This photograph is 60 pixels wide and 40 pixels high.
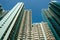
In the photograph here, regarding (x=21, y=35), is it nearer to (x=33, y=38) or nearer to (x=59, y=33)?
(x=33, y=38)

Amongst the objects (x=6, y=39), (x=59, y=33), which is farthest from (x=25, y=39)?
(x=6, y=39)

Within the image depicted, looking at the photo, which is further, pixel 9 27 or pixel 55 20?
pixel 55 20

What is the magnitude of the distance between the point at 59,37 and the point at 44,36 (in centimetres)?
1143

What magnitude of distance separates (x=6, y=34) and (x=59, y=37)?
9861mm

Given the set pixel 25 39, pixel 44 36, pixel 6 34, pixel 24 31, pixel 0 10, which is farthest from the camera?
pixel 0 10

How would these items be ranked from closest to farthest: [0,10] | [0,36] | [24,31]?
1. [0,36]
2. [24,31]
3. [0,10]

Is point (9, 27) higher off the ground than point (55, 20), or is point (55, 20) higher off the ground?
point (55, 20)

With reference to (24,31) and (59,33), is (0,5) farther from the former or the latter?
(59,33)

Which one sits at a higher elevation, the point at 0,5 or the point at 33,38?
the point at 0,5

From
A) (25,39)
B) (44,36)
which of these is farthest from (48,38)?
(25,39)

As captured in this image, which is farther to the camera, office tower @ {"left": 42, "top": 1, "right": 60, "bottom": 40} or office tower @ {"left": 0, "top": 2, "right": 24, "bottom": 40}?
office tower @ {"left": 42, "top": 1, "right": 60, "bottom": 40}

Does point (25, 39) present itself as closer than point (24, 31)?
Yes

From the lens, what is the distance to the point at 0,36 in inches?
1049

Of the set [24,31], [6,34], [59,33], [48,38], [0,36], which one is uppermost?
[24,31]
